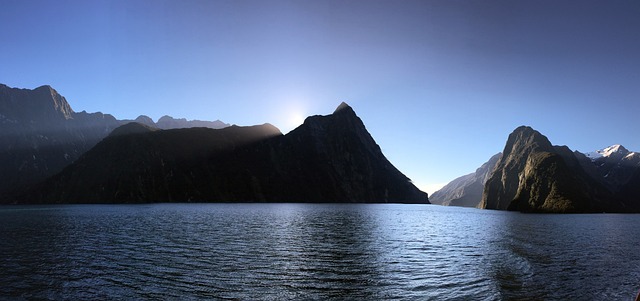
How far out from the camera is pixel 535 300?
27625 mm

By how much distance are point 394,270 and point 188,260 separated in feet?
74.4

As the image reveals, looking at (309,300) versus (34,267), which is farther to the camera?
(34,267)

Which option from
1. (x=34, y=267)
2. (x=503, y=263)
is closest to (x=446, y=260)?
(x=503, y=263)

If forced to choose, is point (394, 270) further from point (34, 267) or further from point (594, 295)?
point (34, 267)

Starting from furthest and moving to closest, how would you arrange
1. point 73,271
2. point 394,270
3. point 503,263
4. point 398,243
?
1. point 398,243
2. point 503,263
3. point 394,270
4. point 73,271

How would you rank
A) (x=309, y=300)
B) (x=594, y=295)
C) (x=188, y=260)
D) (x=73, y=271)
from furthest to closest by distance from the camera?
(x=188, y=260), (x=73, y=271), (x=594, y=295), (x=309, y=300)

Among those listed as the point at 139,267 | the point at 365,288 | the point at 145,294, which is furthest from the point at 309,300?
the point at 139,267

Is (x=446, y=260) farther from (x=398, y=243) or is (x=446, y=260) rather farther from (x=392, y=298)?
(x=392, y=298)

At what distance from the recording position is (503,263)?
141 feet

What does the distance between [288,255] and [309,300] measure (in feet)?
61.7

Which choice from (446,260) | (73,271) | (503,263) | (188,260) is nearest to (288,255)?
(188,260)

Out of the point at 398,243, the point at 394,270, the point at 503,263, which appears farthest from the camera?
the point at 398,243

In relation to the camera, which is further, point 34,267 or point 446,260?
point 446,260

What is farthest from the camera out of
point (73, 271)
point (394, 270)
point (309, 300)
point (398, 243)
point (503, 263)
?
point (398, 243)
